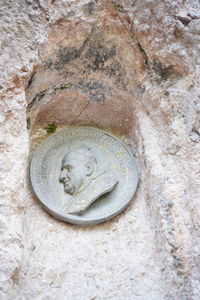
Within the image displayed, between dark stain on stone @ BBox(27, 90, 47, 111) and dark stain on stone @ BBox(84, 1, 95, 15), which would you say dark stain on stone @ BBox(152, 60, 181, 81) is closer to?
dark stain on stone @ BBox(84, 1, 95, 15)

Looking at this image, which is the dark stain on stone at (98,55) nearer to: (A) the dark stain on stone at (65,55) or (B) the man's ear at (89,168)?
(A) the dark stain on stone at (65,55)

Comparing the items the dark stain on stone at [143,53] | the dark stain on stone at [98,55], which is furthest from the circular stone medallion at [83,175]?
the dark stain on stone at [143,53]

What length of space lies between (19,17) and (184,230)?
1315 mm

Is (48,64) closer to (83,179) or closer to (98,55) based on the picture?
(98,55)

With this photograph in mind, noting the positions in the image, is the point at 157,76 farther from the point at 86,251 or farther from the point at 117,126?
the point at 86,251

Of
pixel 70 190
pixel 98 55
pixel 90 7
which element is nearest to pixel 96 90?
pixel 98 55

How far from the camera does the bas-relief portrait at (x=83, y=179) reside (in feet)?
8.42

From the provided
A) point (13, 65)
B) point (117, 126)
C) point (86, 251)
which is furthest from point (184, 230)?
point (13, 65)

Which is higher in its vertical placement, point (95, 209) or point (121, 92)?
point (121, 92)

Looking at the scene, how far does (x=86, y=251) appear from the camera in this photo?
244cm

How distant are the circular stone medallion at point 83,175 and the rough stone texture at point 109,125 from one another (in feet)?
0.20

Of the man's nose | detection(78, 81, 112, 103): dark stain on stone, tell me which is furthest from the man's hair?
detection(78, 81, 112, 103): dark stain on stone

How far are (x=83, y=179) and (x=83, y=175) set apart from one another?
0.08 feet

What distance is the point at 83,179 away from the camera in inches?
104
